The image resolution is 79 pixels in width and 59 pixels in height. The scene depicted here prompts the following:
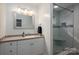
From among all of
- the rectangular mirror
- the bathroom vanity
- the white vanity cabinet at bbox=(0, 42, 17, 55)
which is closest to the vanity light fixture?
the rectangular mirror

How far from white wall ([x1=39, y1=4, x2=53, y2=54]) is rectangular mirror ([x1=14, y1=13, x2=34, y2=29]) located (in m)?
0.17

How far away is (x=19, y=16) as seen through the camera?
1.83 metres

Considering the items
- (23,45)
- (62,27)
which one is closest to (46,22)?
(62,27)

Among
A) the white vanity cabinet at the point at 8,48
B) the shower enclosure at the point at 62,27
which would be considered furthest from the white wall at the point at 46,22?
the white vanity cabinet at the point at 8,48

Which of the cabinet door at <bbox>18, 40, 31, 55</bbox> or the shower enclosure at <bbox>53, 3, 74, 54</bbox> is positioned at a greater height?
the shower enclosure at <bbox>53, 3, 74, 54</bbox>

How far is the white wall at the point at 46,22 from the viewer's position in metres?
1.83

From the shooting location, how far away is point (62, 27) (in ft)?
6.07

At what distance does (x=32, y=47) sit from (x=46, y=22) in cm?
47

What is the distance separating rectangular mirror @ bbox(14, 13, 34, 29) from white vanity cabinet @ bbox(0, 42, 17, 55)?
30 centimetres

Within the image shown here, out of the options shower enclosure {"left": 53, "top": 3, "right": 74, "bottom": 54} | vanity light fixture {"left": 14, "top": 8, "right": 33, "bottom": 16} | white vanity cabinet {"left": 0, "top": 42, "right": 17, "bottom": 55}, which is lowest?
white vanity cabinet {"left": 0, "top": 42, "right": 17, "bottom": 55}

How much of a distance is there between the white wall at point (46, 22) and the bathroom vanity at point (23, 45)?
0.27 ft

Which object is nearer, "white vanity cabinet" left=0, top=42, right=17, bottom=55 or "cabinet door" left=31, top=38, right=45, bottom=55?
"white vanity cabinet" left=0, top=42, right=17, bottom=55

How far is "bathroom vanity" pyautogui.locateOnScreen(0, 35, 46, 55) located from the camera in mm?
1734

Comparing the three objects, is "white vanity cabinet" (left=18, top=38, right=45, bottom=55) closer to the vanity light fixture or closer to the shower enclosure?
the shower enclosure
